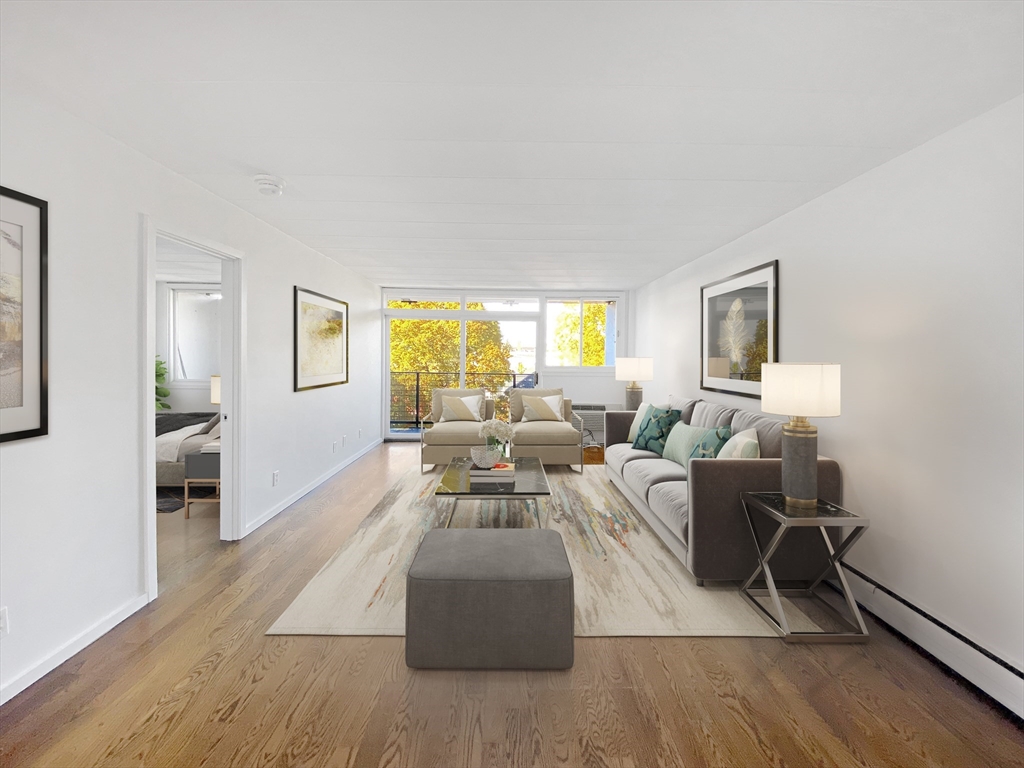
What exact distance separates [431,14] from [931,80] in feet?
5.78

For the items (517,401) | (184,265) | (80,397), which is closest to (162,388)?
(184,265)

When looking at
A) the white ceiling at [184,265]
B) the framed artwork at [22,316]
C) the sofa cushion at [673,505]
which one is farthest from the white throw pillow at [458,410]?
the framed artwork at [22,316]

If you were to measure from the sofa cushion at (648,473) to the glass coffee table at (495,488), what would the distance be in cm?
73

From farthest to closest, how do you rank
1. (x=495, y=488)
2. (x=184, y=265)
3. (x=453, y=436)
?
(x=453, y=436) → (x=184, y=265) → (x=495, y=488)

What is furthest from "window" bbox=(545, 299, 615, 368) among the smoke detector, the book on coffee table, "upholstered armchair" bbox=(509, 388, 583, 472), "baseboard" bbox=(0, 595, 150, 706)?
"baseboard" bbox=(0, 595, 150, 706)

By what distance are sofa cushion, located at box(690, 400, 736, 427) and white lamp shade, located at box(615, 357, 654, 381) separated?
1.52 metres

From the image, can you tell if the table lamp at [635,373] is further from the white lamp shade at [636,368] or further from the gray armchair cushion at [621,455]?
the gray armchair cushion at [621,455]

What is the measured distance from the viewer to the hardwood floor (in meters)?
1.71

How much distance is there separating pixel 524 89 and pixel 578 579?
2.48 m

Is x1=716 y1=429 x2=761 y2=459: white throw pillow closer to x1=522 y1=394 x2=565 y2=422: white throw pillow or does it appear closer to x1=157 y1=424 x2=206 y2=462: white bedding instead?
x1=522 y1=394 x2=565 y2=422: white throw pillow

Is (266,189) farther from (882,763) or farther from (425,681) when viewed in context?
(882,763)

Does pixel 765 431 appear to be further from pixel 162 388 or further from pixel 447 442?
pixel 162 388

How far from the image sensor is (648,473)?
3971 millimetres

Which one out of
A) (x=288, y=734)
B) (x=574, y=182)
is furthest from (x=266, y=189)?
(x=288, y=734)
